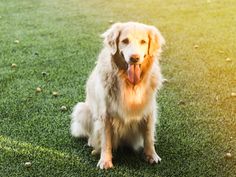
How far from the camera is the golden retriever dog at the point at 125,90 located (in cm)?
358

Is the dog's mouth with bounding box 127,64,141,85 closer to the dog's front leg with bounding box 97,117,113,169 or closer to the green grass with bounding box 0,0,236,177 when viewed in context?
the dog's front leg with bounding box 97,117,113,169

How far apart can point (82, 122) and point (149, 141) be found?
680 millimetres

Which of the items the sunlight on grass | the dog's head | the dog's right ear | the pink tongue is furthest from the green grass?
the dog's right ear

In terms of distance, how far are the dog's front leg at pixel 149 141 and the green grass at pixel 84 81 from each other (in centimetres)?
8

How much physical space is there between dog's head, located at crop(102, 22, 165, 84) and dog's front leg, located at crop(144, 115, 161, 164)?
1.47 ft

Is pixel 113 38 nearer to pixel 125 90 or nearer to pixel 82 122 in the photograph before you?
pixel 125 90

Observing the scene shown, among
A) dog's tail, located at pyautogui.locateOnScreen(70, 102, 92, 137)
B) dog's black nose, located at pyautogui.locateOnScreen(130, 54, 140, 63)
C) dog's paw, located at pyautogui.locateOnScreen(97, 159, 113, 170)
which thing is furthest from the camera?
dog's tail, located at pyautogui.locateOnScreen(70, 102, 92, 137)

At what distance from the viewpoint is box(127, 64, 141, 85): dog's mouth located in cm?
354

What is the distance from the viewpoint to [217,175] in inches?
144

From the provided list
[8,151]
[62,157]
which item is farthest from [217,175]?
[8,151]

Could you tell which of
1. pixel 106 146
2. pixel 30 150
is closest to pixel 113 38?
pixel 106 146

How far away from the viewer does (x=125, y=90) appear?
371 cm

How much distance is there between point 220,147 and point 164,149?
0.52 metres

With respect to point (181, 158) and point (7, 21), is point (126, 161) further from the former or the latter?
point (7, 21)
